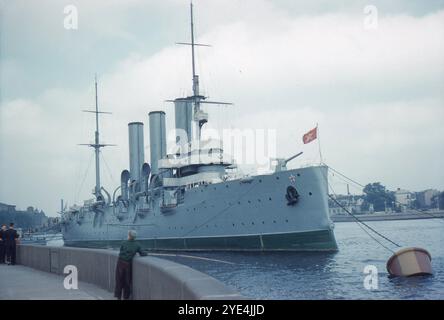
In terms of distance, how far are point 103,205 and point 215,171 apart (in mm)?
16168

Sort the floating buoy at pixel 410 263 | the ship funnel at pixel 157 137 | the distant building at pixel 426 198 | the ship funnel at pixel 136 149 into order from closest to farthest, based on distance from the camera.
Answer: the floating buoy at pixel 410 263, the ship funnel at pixel 157 137, the ship funnel at pixel 136 149, the distant building at pixel 426 198

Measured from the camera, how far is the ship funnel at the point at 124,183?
4144 centimetres

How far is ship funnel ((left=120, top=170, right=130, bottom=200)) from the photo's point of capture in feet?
136

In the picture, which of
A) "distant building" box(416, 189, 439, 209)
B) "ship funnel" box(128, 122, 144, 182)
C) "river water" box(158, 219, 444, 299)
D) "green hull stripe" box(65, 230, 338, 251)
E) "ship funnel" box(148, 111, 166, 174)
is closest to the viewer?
"river water" box(158, 219, 444, 299)

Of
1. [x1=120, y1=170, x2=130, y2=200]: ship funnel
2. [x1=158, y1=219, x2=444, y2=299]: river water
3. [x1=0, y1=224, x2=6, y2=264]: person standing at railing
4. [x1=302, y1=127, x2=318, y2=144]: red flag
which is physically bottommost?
[x1=158, y1=219, x2=444, y2=299]: river water

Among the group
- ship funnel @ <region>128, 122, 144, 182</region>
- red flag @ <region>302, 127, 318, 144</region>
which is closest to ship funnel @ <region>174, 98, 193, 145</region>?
ship funnel @ <region>128, 122, 144, 182</region>

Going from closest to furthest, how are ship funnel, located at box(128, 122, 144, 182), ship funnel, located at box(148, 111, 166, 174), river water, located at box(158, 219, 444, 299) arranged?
river water, located at box(158, 219, 444, 299) < ship funnel, located at box(148, 111, 166, 174) < ship funnel, located at box(128, 122, 144, 182)

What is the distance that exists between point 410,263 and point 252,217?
1056 cm

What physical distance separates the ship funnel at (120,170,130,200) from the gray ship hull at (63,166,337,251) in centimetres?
753

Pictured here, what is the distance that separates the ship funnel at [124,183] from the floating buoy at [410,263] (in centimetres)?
2723

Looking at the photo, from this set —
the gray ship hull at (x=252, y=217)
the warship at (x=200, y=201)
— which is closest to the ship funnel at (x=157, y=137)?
the warship at (x=200, y=201)

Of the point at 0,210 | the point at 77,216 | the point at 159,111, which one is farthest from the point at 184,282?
the point at 0,210

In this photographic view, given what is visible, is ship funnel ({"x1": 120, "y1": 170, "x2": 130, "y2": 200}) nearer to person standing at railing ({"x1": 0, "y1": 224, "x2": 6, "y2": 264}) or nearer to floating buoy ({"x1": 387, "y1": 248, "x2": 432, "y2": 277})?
person standing at railing ({"x1": 0, "y1": 224, "x2": 6, "y2": 264})

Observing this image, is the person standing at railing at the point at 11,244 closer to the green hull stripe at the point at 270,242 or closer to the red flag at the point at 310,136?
the red flag at the point at 310,136
